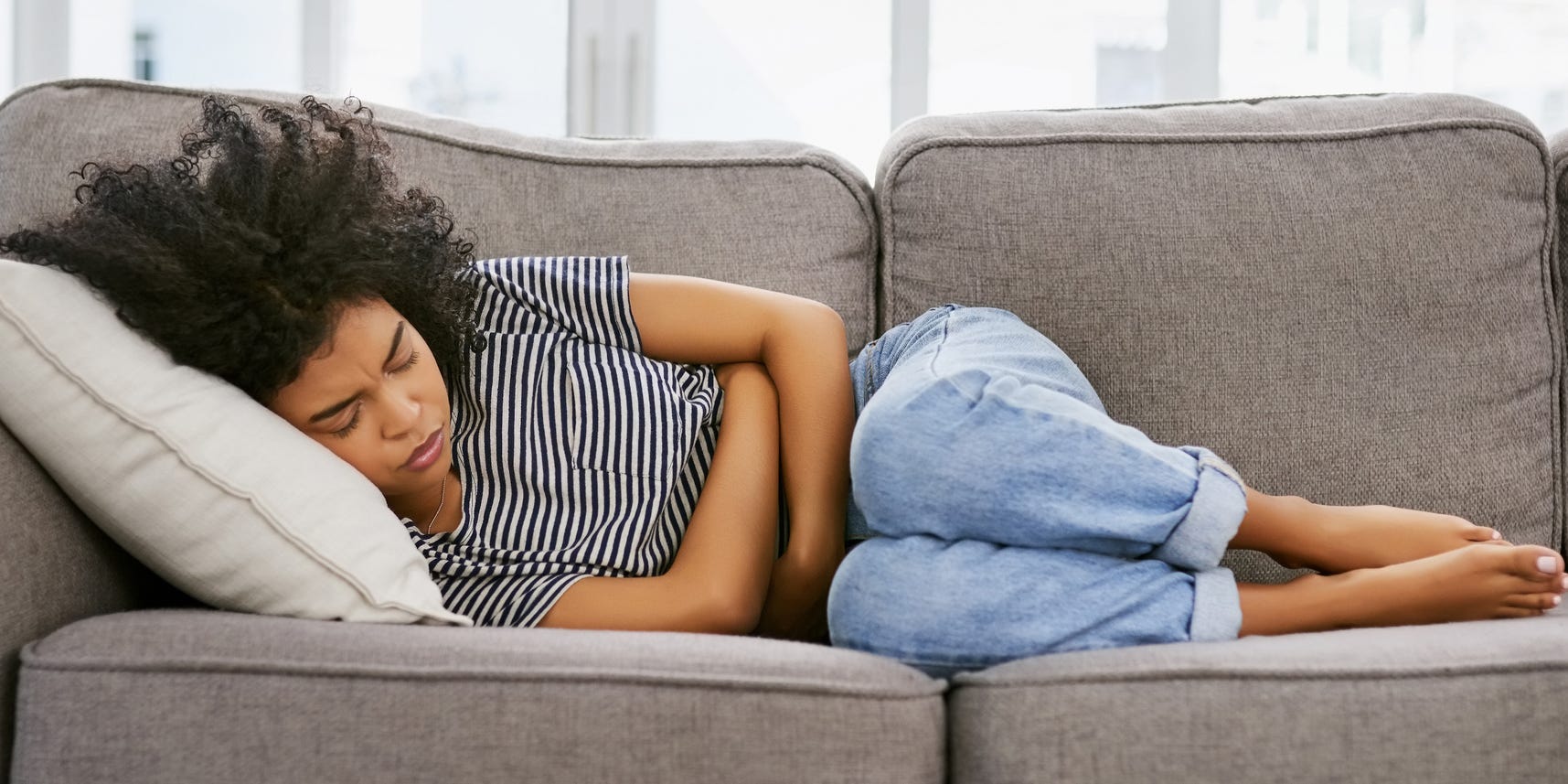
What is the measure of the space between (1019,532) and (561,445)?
0.46m

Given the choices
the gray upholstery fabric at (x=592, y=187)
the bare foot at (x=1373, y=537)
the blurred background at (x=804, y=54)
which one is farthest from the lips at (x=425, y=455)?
the blurred background at (x=804, y=54)

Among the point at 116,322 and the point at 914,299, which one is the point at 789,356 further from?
the point at 116,322

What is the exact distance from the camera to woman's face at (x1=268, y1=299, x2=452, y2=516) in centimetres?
109

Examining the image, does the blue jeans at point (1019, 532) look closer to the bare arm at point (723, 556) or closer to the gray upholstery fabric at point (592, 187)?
the bare arm at point (723, 556)

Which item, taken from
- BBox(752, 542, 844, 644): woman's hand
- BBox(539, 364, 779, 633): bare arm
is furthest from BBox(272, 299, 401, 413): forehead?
BBox(752, 542, 844, 644): woman's hand

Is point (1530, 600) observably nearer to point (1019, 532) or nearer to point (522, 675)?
point (1019, 532)

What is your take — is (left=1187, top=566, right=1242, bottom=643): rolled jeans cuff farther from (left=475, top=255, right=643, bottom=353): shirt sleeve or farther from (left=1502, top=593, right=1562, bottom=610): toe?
(left=475, top=255, right=643, bottom=353): shirt sleeve

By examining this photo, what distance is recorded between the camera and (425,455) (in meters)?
1.12

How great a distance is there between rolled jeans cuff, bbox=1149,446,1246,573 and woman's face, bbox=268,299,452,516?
2.09 feet

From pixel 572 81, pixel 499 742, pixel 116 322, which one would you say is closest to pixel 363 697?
pixel 499 742

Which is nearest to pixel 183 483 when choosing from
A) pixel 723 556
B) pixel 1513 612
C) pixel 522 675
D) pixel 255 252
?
pixel 255 252

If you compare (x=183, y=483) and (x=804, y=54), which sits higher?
(x=804, y=54)

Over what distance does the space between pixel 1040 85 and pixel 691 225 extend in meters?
1.55

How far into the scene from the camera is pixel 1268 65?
2.75 m
